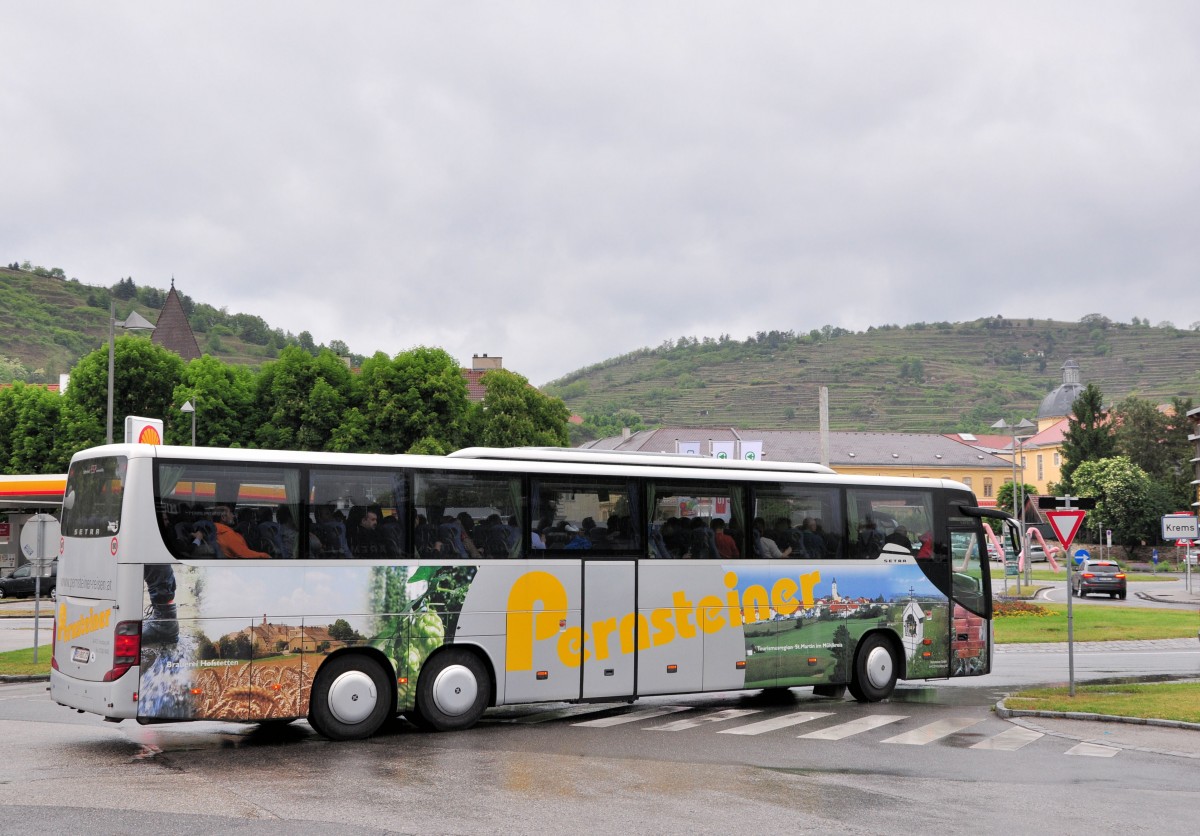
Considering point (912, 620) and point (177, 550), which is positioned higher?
point (177, 550)

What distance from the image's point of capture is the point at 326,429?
6475 cm

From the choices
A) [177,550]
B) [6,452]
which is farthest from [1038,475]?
[177,550]

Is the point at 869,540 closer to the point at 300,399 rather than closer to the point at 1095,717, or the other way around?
the point at 1095,717

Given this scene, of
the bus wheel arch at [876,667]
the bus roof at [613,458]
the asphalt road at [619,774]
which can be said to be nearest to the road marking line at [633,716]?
the asphalt road at [619,774]

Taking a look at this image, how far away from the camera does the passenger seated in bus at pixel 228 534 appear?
42.5 feet

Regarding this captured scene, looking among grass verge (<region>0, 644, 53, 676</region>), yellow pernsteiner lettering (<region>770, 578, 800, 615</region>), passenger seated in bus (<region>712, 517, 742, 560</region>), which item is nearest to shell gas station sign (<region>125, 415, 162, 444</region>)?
grass verge (<region>0, 644, 53, 676</region>)

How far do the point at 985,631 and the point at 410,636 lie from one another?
961cm

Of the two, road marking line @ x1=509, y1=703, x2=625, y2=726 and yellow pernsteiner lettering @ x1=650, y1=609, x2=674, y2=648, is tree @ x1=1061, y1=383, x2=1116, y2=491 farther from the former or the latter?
yellow pernsteiner lettering @ x1=650, y1=609, x2=674, y2=648

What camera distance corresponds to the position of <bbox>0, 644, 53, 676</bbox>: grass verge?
21.7m

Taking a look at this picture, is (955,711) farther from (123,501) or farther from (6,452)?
(6,452)

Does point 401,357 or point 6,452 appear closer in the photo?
point 401,357

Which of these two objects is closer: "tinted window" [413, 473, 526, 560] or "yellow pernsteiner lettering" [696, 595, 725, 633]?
"tinted window" [413, 473, 526, 560]

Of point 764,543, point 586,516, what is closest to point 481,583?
point 586,516

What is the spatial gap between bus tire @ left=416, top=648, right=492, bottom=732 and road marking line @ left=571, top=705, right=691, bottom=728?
Answer: 4.91ft
